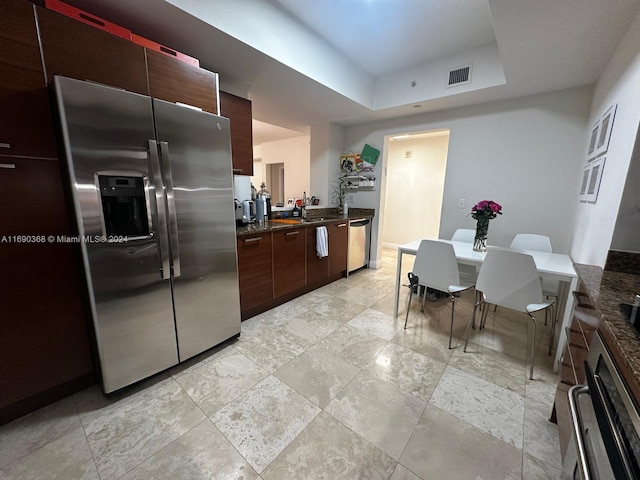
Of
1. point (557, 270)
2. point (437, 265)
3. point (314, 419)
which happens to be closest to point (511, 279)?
point (557, 270)

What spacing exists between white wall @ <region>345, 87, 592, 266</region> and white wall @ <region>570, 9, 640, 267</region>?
0.62 metres

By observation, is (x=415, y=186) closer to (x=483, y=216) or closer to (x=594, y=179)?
(x=483, y=216)

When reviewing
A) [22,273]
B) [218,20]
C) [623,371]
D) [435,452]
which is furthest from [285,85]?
[435,452]

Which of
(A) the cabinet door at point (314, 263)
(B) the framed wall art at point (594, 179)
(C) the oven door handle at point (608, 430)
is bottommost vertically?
(A) the cabinet door at point (314, 263)

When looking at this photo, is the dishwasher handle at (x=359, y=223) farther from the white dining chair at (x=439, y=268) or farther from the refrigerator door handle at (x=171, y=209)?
the refrigerator door handle at (x=171, y=209)

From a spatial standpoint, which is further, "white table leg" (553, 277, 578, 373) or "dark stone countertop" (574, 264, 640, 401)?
"white table leg" (553, 277, 578, 373)

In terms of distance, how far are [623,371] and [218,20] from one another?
2.48 m

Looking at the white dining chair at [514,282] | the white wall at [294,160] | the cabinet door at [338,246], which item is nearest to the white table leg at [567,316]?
the white dining chair at [514,282]

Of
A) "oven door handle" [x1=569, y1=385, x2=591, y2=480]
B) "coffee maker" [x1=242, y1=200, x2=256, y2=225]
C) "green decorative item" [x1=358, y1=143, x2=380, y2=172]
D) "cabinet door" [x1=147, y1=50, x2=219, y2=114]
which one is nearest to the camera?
"oven door handle" [x1=569, y1=385, x2=591, y2=480]

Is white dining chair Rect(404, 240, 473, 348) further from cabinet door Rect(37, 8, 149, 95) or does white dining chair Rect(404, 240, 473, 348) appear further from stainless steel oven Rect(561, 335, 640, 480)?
cabinet door Rect(37, 8, 149, 95)

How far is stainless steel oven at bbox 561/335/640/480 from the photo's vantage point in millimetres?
526

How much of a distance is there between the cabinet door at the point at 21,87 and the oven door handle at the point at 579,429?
8.10 ft

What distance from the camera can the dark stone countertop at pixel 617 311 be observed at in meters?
0.59

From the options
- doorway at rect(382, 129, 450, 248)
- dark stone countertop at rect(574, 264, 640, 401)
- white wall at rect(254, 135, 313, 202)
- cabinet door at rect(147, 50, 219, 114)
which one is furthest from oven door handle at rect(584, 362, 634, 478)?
white wall at rect(254, 135, 313, 202)
